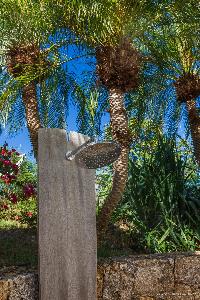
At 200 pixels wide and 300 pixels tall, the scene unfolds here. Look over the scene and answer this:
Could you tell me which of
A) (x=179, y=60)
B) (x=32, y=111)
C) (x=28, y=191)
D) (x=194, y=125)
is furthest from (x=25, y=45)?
(x=194, y=125)

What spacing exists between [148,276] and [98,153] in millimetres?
2089

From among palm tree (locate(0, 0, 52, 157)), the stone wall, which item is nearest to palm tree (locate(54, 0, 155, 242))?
palm tree (locate(0, 0, 52, 157))

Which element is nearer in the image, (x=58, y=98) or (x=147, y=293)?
(x=147, y=293)

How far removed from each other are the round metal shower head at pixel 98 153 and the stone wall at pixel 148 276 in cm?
136

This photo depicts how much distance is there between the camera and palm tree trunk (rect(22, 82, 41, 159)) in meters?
8.84

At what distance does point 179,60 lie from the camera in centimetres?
979

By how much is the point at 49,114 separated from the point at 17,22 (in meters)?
2.12

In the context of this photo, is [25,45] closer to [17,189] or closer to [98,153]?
[17,189]

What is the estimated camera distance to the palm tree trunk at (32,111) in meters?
8.84

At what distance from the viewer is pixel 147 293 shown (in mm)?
6527

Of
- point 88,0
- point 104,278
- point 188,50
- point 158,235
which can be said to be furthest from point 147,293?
point 188,50

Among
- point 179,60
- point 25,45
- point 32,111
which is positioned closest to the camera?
point 25,45

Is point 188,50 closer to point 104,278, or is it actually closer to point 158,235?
point 158,235

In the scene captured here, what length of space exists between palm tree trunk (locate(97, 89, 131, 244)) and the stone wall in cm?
179
